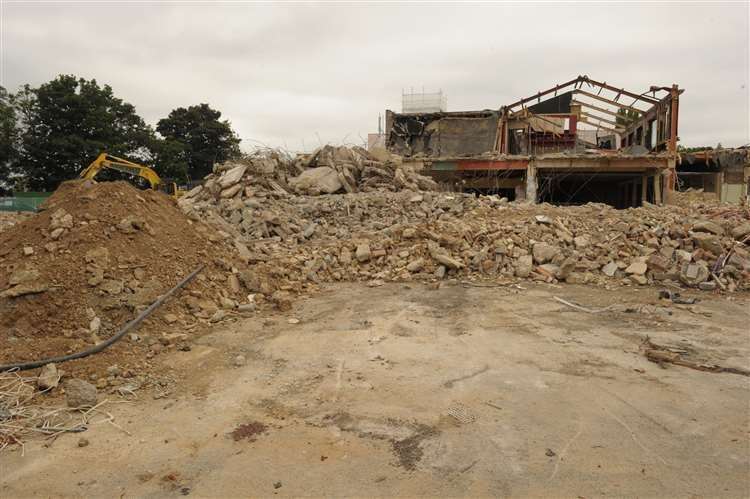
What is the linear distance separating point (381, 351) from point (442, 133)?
783 inches

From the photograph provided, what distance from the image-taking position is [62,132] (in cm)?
2734

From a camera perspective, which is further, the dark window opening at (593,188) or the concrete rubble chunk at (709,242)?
the dark window opening at (593,188)

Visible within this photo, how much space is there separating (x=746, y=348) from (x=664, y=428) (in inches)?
94.7

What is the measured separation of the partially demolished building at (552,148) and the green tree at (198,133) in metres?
20.4

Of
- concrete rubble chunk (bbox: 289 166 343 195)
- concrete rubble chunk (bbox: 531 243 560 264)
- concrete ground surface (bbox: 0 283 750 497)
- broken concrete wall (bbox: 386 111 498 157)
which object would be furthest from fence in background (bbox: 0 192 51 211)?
concrete rubble chunk (bbox: 531 243 560 264)

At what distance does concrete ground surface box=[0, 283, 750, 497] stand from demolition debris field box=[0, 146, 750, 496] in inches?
0.7

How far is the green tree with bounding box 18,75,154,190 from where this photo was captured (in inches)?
1050

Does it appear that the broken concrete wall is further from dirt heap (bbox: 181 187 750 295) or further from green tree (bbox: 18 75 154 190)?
green tree (bbox: 18 75 154 190)

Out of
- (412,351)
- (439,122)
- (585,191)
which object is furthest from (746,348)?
(585,191)

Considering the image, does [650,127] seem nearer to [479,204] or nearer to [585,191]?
[585,191]

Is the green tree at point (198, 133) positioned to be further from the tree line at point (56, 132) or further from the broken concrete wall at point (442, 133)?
the broken concrete wall at point (442, 133)

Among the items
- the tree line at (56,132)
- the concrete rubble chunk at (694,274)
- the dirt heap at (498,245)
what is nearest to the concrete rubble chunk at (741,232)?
the dirt heap at (498,245)

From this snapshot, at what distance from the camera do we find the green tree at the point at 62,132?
26.7m

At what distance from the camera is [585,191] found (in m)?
25.1
